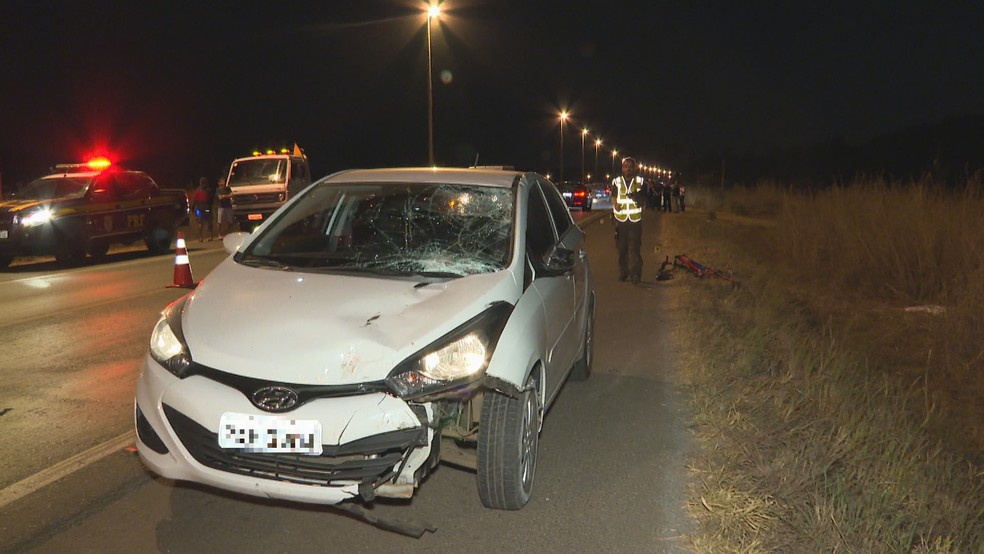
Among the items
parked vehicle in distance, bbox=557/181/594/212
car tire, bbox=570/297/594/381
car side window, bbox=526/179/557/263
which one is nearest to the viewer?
car side window, bbox=526/179/557/263

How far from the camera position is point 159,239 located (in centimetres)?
1822

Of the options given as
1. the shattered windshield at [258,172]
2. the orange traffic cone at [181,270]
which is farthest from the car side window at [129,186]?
the orange traffic cone at [181,270]

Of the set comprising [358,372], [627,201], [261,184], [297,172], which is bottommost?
[358,372]

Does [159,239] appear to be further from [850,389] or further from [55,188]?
[850,389]

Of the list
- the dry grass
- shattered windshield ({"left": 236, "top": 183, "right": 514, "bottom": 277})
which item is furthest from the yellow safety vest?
shattered windshield ({"left": 236, "top": 183, "right": 514, "bottom": 277})

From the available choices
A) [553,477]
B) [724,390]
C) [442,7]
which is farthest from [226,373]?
[442,7]

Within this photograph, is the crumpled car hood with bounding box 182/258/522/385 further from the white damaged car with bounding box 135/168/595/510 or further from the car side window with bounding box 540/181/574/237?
the car side window with bounding box 540/181/574/237

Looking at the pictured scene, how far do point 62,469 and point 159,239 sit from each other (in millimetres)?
14797

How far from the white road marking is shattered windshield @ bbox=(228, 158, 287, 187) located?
18076mm

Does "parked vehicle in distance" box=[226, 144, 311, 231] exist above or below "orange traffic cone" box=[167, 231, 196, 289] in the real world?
above

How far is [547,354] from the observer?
4.38 meters

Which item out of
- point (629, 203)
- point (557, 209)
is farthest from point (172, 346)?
point (629, 203)

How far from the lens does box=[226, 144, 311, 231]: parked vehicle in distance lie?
71.6ft

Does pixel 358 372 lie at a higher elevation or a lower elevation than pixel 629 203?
lower
